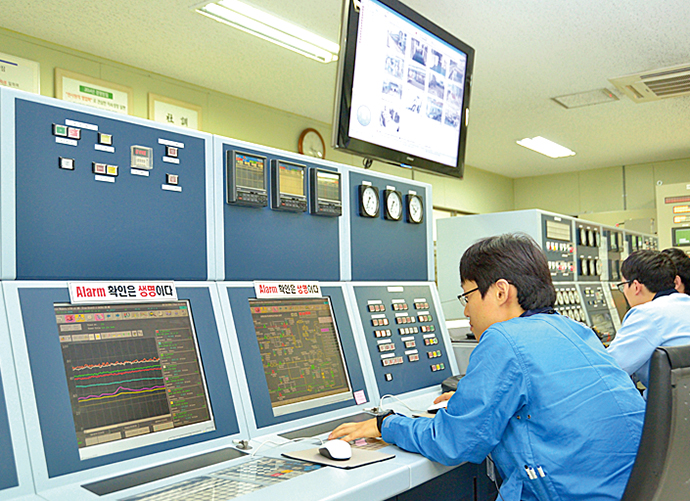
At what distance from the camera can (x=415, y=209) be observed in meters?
2.46

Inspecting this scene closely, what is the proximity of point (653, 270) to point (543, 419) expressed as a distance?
2076 millimetres

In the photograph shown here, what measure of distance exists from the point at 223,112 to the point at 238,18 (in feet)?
4.69

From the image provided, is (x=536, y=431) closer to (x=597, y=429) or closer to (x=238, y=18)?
(x=597, y=429)

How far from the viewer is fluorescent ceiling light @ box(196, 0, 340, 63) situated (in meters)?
3.41

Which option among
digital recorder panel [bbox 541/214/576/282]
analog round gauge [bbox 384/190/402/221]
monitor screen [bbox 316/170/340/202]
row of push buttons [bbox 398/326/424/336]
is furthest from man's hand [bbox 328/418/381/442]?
digital recorder panel [bbox 541/214/576/282]

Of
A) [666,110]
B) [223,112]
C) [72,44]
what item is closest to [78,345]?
[72,44]

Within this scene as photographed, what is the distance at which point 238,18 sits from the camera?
352 centimetres

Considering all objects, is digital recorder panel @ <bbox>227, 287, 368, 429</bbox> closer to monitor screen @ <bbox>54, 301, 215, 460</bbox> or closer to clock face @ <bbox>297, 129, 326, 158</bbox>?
monitor screen @ <bbox>54, 301, 215, 460</bbox>

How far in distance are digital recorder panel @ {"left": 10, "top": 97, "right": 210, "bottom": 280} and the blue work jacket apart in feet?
2.58

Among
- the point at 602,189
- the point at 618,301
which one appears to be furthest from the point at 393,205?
the point at 602,189

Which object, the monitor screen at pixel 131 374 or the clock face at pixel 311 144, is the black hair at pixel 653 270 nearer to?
the monitor screen at pixel 131 374

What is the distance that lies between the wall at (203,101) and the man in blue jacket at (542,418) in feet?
5.17

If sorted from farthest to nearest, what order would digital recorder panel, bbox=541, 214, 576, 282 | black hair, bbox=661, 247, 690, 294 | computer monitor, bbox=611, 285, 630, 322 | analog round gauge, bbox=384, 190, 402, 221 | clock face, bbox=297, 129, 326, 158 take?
clock face, bbox=297, 129, 326, 158 → computer monitor, bbox=611, 285, 630, 322 → digital recorder panel, bbox=541, 214, 576, 282 → black hair, bbox=661, 247, 690, 294 → analog round gauge, bbox=384, 190, 402, 221

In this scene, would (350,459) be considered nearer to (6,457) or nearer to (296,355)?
(296,355)
